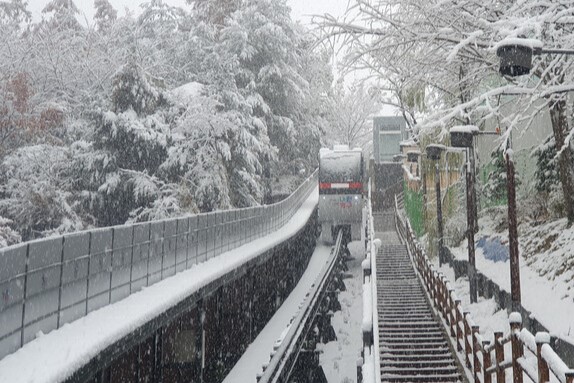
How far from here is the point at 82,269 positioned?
9461mm

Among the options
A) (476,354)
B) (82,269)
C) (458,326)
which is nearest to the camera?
(82,269)

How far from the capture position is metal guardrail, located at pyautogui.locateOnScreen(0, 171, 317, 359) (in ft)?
24.5

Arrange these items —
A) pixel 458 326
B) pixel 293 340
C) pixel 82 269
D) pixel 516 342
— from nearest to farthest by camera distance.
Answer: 1. pixel 516 342
2. pixel 82 269
3. pixel 458 326
4. pixel 293 340

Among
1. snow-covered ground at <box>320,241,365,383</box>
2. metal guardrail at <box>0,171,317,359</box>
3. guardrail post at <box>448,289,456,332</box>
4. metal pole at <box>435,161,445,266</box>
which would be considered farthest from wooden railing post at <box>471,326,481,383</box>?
metal pole at <box>435,161,445,266</box>

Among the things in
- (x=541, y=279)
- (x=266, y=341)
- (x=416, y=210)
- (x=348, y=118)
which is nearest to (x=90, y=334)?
(x=541, y=279)

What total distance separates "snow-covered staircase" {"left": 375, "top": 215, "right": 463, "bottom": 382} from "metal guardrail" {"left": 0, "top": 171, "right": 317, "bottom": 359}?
514 cm

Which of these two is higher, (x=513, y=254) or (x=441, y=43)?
(x=441, y=43)

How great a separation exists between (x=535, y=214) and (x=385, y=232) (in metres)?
20.1

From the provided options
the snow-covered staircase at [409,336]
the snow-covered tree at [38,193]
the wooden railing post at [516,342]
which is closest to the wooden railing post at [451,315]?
the snow-covered staircase at [409,336]

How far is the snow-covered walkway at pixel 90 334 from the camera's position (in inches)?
258

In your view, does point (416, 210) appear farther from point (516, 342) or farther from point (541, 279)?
point (516, 342)

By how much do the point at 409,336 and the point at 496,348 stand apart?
283 inches

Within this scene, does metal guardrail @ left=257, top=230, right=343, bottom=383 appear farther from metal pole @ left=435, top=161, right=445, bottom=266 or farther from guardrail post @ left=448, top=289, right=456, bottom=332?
metal pole @ left=435, top=161, right=445, bottom=266

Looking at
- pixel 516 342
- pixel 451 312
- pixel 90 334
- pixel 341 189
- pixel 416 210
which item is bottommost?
pixel 451 312
